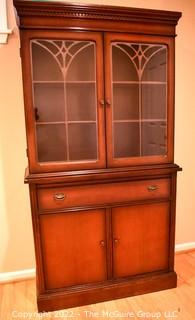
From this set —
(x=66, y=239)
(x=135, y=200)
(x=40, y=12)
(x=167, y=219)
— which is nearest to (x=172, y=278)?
(x=167, y=219)

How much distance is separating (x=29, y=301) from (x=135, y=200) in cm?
109

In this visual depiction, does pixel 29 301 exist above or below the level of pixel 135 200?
below

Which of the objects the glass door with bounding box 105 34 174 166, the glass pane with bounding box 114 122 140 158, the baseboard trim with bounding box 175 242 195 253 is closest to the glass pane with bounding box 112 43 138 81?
the glass door with bounding box 105 34 174 166

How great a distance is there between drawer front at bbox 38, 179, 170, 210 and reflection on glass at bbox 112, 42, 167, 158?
8.6 inches

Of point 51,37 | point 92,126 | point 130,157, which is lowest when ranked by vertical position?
point 130,157

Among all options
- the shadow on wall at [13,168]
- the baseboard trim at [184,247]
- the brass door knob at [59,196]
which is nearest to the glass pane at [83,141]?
the brass door knob at [59,196]

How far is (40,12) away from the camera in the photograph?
1.52m

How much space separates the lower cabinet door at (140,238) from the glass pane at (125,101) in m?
0.66

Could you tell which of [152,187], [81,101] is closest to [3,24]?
[81,101]

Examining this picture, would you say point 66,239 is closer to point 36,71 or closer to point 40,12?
point 36,71

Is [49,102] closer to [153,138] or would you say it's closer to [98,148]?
[98,148]

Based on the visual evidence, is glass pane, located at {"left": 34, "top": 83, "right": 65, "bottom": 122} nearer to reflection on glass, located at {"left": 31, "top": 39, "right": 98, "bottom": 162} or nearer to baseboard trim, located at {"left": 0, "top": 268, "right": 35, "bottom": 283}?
reflection on glass, located at {"left": 31, "top": 39, "right": 98, "bottom": 162}

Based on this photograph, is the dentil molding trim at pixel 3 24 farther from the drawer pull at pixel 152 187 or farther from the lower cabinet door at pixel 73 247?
the drawer pull at pixel 152 187

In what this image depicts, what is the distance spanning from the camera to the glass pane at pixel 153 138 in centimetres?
189
